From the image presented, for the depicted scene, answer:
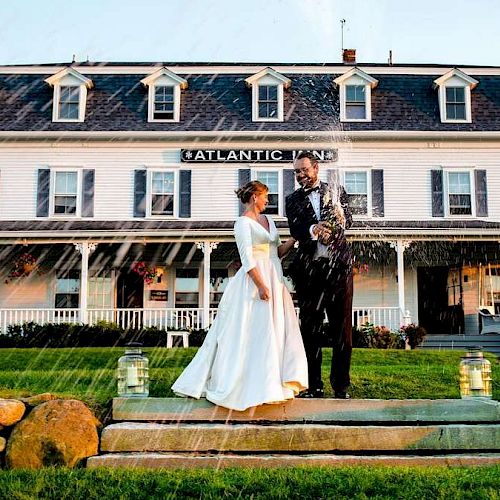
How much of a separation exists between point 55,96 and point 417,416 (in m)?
17.6

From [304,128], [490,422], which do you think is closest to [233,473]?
[490,422]

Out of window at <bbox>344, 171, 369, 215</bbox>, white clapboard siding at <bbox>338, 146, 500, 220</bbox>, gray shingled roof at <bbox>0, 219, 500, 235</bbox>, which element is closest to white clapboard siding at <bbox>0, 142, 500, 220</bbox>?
white clapboard siding at <bbox>338, 146, 500, 220</bbox>

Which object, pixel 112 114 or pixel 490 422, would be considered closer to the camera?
pixel 490 422

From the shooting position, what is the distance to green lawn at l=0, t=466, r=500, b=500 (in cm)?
417

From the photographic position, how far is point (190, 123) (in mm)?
20359

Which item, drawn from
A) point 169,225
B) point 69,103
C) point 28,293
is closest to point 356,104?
point 169,225

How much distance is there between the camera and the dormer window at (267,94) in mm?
20500

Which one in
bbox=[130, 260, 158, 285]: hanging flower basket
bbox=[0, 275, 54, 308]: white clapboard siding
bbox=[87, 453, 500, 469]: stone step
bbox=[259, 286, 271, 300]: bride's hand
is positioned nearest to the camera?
bbox=[87, 453, 500, 469]: stone step

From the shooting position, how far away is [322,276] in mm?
5734

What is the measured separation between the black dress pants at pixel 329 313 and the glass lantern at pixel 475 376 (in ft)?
3.44

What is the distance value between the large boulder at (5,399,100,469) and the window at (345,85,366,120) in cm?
1661

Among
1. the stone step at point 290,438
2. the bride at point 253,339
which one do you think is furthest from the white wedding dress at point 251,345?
the stone step at point 290,438

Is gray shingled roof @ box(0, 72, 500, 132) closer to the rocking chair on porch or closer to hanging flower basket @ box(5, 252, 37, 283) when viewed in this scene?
hanging flower basket @ box(5, 252, 37, 283)

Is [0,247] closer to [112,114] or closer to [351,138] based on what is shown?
[112,114]
